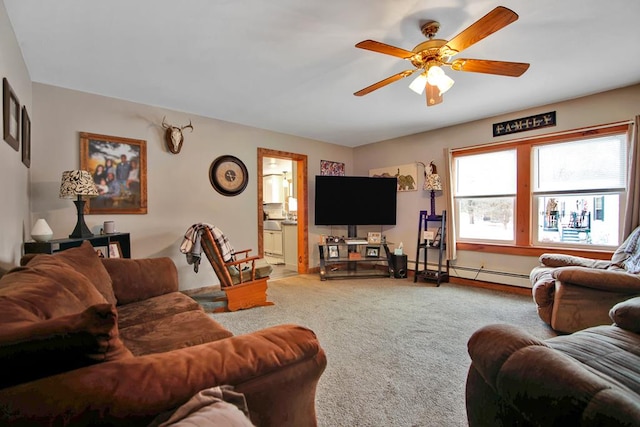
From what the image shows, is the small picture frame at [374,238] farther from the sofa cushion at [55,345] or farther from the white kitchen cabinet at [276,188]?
the sofa cushion at [55,345]

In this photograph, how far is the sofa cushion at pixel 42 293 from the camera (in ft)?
2.70

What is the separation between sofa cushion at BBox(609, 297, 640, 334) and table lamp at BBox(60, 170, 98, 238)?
4.04 meters

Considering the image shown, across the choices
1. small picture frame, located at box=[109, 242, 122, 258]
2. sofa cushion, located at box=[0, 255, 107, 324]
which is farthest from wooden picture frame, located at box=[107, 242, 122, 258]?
sofa cushion, located at box=[0, 255, 107, 324]

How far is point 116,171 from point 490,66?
3.85 meters

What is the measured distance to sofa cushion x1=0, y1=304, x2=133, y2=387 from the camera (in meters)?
0.63

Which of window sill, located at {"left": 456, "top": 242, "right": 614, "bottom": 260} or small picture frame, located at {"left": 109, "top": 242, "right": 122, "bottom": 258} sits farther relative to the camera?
window sill, located at {"left": 456, "top": 242, "right": 614, "bottom": 260}

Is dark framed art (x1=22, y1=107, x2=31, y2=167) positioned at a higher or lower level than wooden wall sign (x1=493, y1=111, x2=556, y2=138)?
lower

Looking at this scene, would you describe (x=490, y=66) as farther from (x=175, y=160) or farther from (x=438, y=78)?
(x=175, y=160)

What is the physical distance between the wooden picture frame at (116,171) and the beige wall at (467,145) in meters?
3.91

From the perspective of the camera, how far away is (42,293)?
3.31 ft

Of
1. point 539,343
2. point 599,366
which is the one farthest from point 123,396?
point 599,366

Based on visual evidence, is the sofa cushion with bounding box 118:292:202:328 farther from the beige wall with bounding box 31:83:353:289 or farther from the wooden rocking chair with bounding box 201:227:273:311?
the beige wall with bounding box 31:83:353:289

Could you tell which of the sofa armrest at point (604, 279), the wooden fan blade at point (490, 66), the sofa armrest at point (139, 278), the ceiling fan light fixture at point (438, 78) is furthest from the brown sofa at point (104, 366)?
the sofa armrest at point (604, 279)

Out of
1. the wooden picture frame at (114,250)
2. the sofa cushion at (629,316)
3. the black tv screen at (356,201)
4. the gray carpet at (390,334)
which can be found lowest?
the gray carpet at (390,334)
